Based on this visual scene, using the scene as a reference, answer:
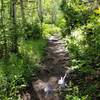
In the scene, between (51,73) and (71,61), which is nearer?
(71,61)

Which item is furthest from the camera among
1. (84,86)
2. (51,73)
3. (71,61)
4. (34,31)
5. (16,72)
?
(34,31)

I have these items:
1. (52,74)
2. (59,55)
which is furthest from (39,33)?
(52,74)

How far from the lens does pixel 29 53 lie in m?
14.0

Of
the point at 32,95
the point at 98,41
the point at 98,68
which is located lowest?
the point at 32,95

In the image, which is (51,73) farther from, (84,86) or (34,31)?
(34,31)

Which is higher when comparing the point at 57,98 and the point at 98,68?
the point at 98,68

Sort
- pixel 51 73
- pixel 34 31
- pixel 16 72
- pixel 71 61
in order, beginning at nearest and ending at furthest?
1. pixel 16 72
2. pixel 71 61
3. pixel 51 73
4. pixel 34 31

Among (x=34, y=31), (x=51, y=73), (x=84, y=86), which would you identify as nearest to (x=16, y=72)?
(x=51, y=73)

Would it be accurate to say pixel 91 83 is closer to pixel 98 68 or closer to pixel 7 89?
pixel 98 68

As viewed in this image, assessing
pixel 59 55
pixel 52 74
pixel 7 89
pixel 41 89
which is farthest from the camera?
pixel 59 55

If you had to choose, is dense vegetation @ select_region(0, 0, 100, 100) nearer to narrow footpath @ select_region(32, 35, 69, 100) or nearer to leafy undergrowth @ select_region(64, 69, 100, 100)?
leafy undergrowth @ select_region(64, 69, 100, 100)

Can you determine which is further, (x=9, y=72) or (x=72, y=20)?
(x=72, y=20)

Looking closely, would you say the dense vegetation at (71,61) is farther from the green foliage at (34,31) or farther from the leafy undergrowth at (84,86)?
the green foliage at (34,31)

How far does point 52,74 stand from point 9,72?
2.22 metres
